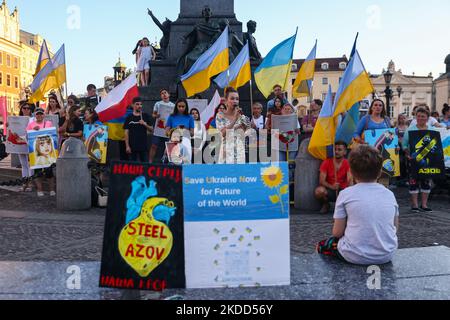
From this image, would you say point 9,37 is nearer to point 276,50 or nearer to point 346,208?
point 276,50

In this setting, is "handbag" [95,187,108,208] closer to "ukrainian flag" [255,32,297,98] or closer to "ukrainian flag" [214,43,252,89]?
"ukrainian flag" [214,43,252,89]

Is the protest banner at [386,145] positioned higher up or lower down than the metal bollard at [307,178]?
higher up

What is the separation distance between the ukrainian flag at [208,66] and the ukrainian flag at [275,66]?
0.83 metres

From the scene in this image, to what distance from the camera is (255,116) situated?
9.81 metres

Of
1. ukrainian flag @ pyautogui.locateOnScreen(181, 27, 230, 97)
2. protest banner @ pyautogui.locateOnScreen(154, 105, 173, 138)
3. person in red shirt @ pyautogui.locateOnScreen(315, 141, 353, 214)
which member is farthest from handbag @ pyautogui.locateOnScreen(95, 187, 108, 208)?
person in red shirt @ pyautogui.locateOnScreen(315, 141, 353, 214)

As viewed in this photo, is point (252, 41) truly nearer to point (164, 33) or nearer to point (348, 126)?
point (164, 33)

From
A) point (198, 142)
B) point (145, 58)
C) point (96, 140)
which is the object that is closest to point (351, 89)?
point (198, 142)

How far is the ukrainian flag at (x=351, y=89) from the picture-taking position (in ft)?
24.1

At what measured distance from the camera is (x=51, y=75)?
12500 mm

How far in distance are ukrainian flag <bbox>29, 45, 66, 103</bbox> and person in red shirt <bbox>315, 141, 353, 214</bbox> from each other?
24.8 feet

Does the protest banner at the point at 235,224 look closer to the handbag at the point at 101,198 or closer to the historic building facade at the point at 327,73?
the handbag at the point at 101,198

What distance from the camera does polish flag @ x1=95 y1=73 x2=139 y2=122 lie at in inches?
358

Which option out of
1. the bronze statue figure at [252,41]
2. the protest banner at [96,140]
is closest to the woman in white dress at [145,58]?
the bronze statue figure at [252,41]

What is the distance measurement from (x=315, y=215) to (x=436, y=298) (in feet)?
15.0
